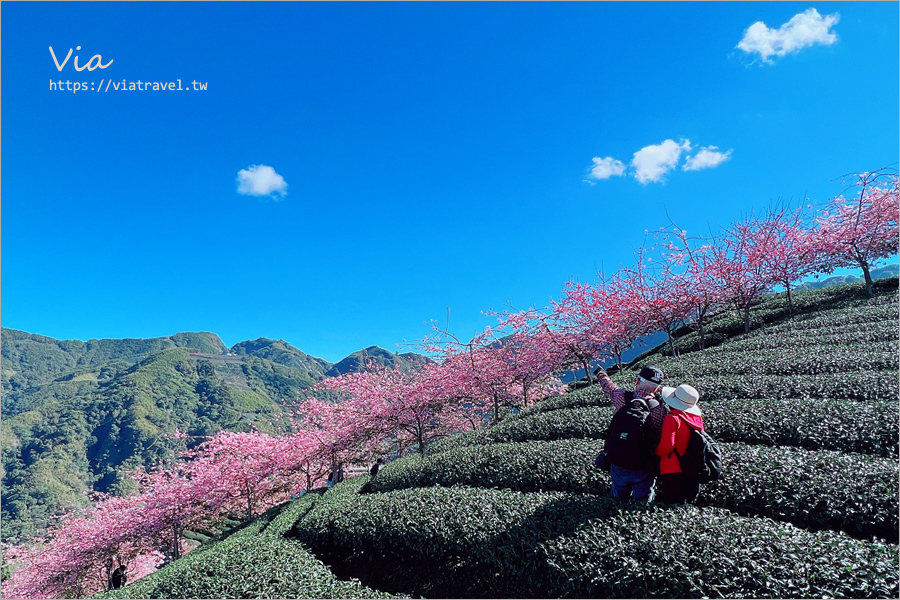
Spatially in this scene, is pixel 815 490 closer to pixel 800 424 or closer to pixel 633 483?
pixel 633 483

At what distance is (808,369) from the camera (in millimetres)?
9938

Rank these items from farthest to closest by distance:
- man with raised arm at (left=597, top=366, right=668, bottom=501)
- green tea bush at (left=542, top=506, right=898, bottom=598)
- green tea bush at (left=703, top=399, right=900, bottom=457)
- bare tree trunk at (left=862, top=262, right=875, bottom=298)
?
bare tree trunk at (left=862, top=262, right=875, bottom=298) → green tea bush at (left=703, top=399, right=900, bottom=457) → man with raised arm at (left=597, top=366, right=668, bottom=501) → green tea bush at (left=542, top=506, right=898, bottom=598)

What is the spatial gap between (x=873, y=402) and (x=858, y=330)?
6.80 m

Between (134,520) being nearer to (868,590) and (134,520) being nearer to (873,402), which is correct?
(868,590)

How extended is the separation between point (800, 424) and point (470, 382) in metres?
10.2

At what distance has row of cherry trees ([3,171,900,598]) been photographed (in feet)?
50.9

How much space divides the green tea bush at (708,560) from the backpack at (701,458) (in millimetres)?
488

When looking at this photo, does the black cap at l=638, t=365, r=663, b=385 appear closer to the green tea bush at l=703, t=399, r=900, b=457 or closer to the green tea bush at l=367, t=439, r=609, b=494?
the green tea bush at l=367, t=439, r=609, b=494

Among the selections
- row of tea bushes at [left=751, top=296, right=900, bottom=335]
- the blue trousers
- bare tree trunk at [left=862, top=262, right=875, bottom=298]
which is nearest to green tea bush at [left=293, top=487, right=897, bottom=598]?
the blue trousers

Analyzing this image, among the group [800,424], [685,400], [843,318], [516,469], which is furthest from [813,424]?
[843,318]

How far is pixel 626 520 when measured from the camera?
198 inches

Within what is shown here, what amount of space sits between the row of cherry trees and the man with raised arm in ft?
32.6

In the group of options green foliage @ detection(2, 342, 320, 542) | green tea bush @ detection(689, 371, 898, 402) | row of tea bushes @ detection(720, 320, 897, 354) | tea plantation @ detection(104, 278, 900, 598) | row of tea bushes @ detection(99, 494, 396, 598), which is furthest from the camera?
green foliage @ detection(2, 342, 320, 542)

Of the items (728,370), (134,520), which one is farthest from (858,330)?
(134,520)
